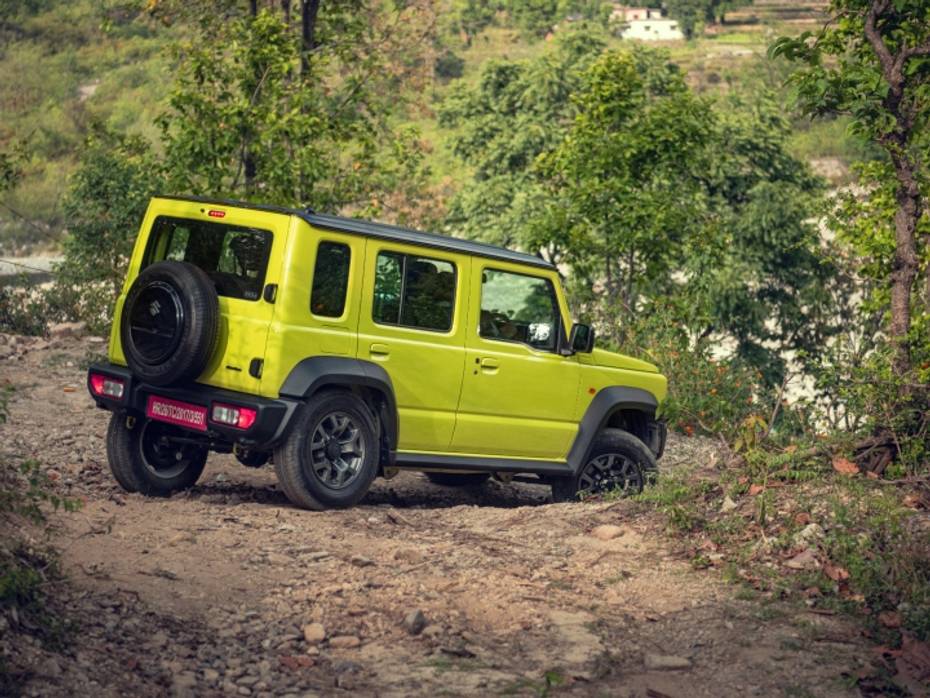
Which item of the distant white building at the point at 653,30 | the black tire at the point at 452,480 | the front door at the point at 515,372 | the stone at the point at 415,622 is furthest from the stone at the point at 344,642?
the distant white building at the point at 653,30

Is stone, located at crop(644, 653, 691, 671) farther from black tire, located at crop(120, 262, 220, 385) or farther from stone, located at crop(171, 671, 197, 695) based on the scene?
black tire, located at crop(120, 262, 220, 385)

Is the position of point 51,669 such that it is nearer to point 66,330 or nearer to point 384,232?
point 384,232

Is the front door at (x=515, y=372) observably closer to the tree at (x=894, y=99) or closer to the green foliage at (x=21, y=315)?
the tree at (x=894, y=99)

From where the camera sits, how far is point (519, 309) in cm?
1026

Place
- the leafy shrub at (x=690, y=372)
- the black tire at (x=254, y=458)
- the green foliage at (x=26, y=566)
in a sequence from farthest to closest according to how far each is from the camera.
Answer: the leafy shrub at (x=690, y=372) < the black tire at (x=254, y=458) < the green foliage at (x=26, y=566)

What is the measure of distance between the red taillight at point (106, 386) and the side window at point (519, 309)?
8.30ft

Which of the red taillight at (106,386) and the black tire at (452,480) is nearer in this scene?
the red taillight at (106,386)

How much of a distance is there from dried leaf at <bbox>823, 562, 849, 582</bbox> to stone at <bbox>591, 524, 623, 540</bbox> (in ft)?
4.80

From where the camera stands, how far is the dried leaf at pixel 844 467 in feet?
29.2

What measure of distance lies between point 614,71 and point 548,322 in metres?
9.10

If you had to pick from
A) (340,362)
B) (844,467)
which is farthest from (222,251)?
(844,467)

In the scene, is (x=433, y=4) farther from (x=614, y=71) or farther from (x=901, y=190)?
(x=901, y=190)

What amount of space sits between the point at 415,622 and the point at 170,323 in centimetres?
296

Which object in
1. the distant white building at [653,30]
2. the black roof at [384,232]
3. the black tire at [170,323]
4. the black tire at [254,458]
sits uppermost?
the distant white building at [653,30]
